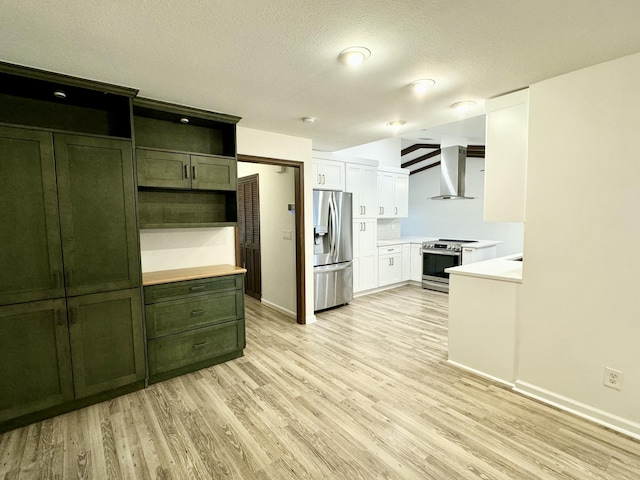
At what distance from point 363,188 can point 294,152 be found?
6.31ft

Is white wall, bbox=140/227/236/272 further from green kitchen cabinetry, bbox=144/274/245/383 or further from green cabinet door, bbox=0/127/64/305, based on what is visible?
green cabinet door, bbox=0/127/64/305

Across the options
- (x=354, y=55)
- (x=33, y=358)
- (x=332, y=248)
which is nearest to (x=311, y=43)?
(x=354, y=55)

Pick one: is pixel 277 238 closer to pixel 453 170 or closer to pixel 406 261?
pixel 406 261

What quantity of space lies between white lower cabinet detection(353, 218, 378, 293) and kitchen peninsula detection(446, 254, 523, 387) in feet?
8.16

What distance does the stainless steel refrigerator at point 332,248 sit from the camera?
4.51 meters

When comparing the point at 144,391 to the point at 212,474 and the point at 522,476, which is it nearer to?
the point at 212,474

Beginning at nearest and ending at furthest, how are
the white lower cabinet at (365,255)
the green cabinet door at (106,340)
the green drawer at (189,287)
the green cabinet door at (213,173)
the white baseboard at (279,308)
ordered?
the green cabinet door at (106,340)
the green drawer at (189,287)
the green cabinet door at (213,173)
the white baseboard at (279,308)
the white lower cabinet at (365,255)

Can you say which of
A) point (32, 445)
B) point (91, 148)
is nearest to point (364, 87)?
point (91, 148)

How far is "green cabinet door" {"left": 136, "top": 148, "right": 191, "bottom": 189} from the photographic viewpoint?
105 inches

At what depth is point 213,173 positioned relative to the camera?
3059 mm

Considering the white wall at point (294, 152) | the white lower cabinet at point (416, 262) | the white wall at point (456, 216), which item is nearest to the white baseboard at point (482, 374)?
the white wall at point (294, 152)

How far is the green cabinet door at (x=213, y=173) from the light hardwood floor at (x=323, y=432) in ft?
5.81

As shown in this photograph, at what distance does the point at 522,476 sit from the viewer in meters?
1.70

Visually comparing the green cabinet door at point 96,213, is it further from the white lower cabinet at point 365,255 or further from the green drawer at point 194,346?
the white lower cabinet at point 365,255
